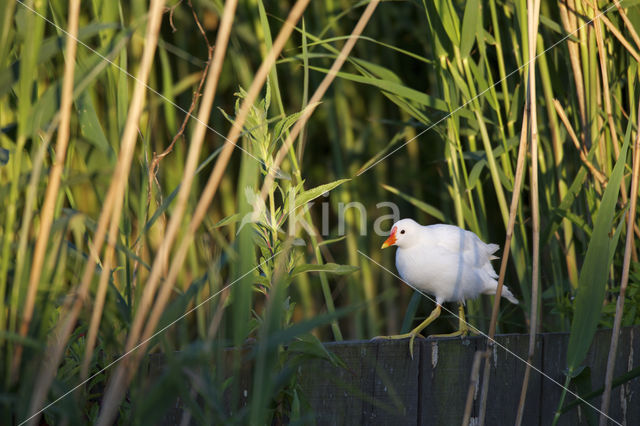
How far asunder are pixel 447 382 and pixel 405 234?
1.33 ft

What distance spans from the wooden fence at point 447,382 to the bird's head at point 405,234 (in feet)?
1.10

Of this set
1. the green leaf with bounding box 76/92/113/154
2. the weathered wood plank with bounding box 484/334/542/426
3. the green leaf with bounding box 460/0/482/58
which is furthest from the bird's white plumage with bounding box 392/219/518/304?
the green leaf with bounding box 76/92/113/154

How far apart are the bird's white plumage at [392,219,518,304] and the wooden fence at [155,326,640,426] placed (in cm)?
17

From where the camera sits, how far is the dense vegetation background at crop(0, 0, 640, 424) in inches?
31.0

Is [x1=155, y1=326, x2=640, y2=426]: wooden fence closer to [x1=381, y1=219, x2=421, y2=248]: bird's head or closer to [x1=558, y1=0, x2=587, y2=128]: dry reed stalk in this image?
[x1=381, y1=219, x2=421, y2=248]: bird's head

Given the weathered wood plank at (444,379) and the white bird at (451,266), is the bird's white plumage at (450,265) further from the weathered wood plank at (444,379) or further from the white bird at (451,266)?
the weathered wood plank at (444,379)

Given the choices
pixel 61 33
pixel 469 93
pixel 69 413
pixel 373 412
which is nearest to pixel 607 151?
pixel 469 93

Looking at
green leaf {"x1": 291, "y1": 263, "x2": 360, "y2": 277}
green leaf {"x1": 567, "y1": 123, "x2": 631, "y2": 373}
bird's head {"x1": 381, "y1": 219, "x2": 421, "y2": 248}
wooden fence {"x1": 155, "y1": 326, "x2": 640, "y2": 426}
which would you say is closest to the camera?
green leaf {"x1": 291, "y1": 263, "x2": 360, "y2": 277}

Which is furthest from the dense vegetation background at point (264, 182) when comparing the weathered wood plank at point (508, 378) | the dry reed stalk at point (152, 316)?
the weathered wood plank at point (508, 378)

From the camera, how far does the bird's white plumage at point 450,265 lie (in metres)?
1.44

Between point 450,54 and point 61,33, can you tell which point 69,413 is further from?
point 450,54

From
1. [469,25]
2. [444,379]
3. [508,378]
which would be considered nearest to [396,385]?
[444,379]

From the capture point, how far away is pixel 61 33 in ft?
3.39

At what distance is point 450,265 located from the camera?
1.44 metres
